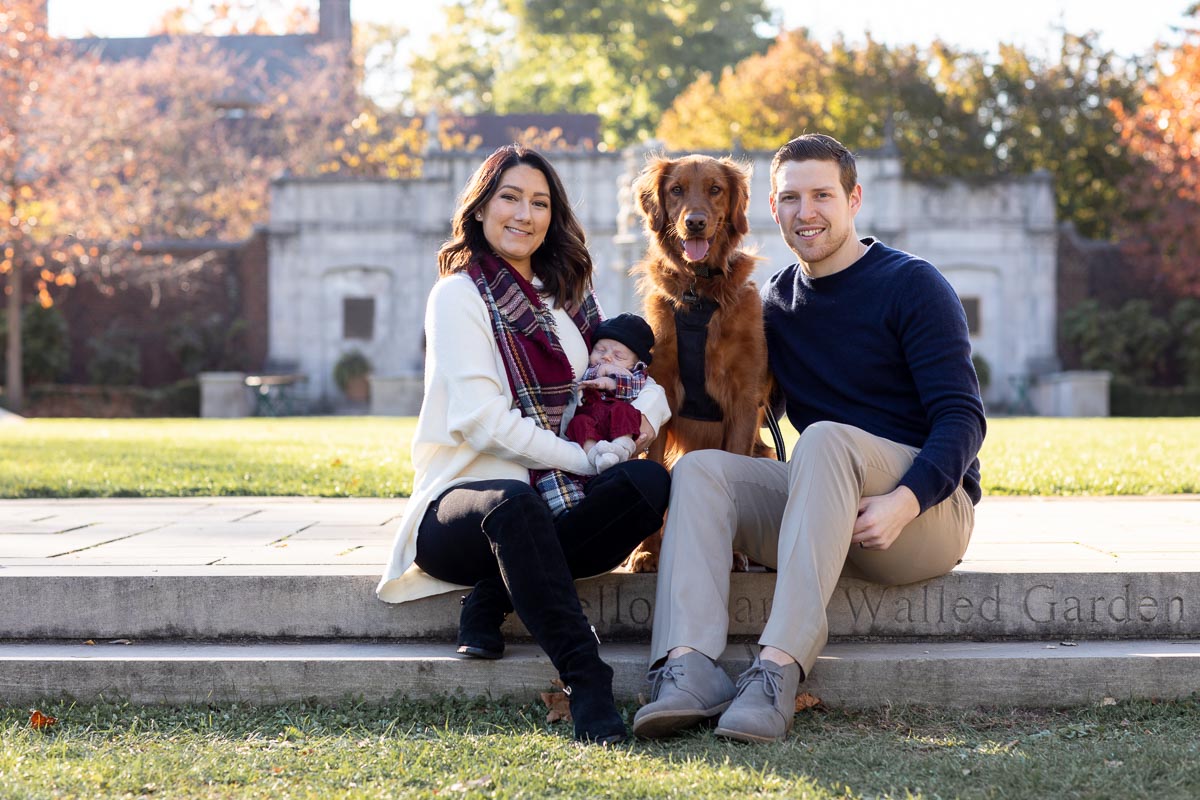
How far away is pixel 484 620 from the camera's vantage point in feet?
10.2

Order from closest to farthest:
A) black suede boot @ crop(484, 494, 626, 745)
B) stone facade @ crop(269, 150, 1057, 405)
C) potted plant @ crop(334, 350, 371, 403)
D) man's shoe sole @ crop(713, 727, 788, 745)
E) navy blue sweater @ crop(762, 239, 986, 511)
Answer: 1. man's shoe sole @ crop(713, 727, 788, 745)
2. black suede boot @ crop(484, 494, 626, 745)
3. navy blue sweater @ crop(762, 239, 986, 511)
4. stone facade @ crop(269, 150, 1057, 405)
5. potted plant @ crop(334, 350, 371, 403)

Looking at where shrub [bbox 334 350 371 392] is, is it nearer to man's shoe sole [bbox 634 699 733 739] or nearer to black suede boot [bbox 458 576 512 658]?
black suede boot [bbox 458 576 512 658]

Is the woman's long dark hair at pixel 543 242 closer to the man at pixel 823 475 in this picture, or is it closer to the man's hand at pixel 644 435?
the man's hand at pixel 644 435

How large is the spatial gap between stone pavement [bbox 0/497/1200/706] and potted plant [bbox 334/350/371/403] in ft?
67.9

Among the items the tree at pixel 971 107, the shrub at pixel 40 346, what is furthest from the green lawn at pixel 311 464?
the tree at pixel 971 107

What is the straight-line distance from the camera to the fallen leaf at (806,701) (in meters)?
3.01

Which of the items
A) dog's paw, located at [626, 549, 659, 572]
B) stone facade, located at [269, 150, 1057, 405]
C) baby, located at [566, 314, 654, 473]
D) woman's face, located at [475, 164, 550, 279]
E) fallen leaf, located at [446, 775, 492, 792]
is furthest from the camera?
stone facade, located at [269, 150, 1057, 405]

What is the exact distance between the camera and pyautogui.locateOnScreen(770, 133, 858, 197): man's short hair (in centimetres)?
327

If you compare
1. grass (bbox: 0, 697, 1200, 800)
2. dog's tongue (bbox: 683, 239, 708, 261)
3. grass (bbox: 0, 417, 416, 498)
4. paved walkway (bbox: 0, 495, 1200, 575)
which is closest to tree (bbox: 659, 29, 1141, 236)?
grass (bbox: 0, 417, 416, 498)

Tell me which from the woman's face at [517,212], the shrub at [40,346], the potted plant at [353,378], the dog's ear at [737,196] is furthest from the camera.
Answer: the potted plant at [353,378]

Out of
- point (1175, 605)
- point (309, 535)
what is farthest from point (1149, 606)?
point (309, 535)

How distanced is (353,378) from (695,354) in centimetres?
2138

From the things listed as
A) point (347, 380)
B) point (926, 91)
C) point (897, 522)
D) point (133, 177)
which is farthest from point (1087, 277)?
point (897, 522)

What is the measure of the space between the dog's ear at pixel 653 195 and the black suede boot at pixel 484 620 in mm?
1457
